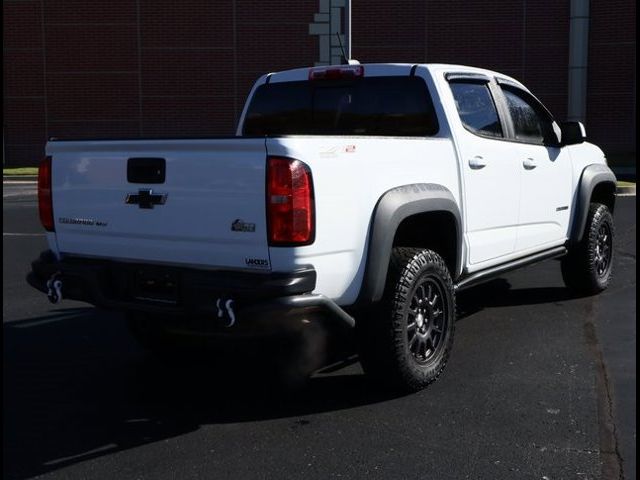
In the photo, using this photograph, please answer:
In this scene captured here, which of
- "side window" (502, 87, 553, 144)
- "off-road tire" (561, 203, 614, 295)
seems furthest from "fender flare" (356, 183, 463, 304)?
"off-road tire" (561, 203, 614, 295)

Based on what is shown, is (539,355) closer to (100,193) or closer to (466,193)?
(466,193)

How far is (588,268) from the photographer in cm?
752

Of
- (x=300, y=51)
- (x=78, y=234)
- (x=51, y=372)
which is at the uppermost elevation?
(x=300, y=51)

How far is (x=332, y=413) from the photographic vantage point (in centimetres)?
485

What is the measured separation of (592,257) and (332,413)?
3.59 m

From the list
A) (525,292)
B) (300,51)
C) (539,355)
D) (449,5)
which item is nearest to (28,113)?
(300,51)

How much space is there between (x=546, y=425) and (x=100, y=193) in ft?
8.94

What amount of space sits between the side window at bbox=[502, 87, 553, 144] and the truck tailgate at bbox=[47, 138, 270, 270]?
294 centimetres

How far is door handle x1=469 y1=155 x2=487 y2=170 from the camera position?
568cm

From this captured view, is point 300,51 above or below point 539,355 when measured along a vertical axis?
above

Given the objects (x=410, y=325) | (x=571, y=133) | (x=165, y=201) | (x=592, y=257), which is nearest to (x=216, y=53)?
(x=592, y=257)

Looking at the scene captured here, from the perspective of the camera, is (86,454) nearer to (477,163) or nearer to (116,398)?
(116,398)

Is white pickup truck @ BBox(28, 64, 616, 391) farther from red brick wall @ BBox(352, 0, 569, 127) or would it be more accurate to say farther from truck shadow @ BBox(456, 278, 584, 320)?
red brick wall @ BBox(352, 0, 569, 127)

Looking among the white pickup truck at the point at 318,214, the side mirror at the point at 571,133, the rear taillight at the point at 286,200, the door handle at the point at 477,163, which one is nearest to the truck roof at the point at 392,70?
the white pickup truck at the point at 318,214
